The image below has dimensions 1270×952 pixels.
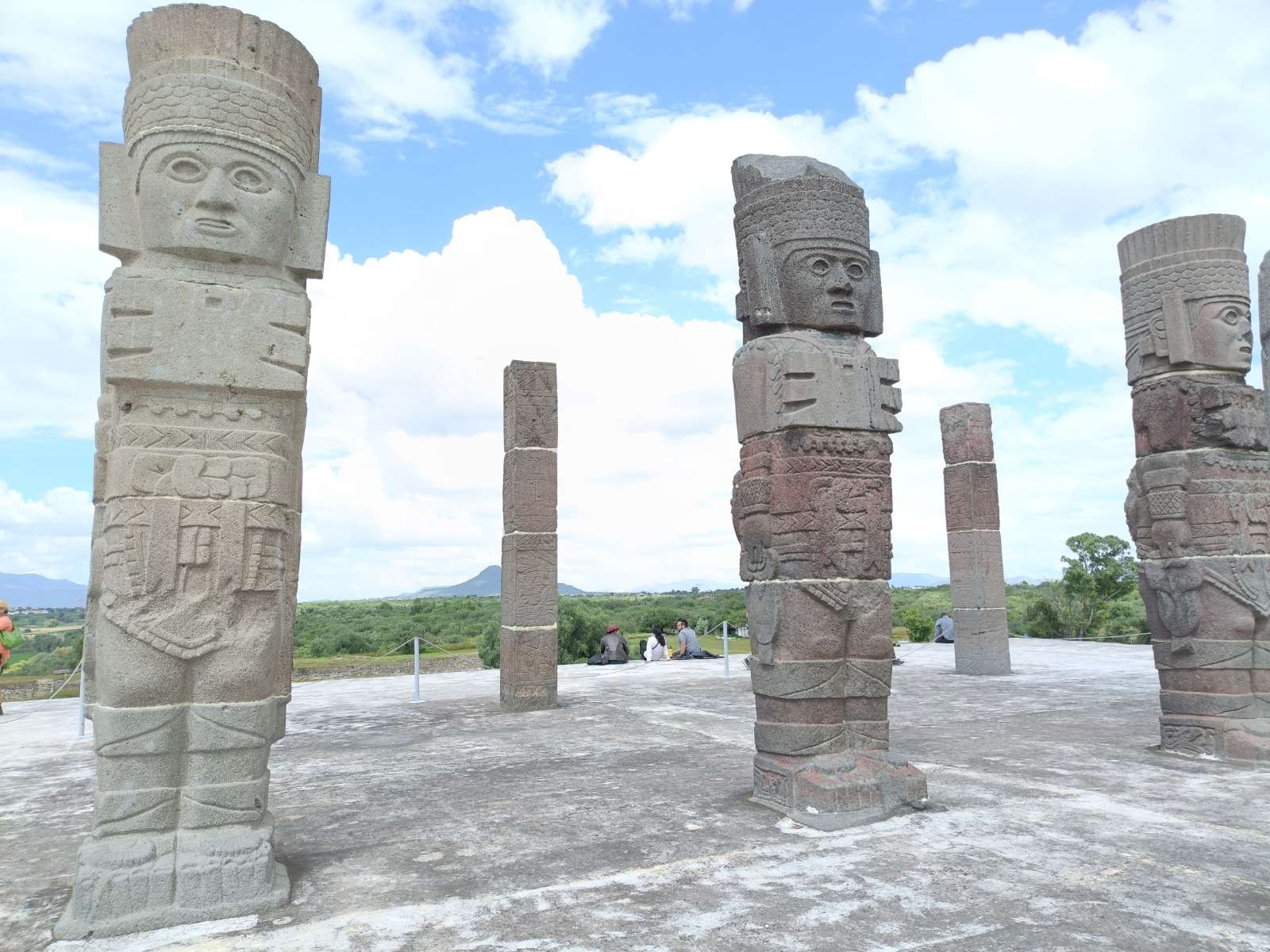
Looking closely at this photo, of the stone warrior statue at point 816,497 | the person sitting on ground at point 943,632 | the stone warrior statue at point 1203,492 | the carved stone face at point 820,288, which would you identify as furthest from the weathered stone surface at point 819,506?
the person sitting on ground at point 943,632


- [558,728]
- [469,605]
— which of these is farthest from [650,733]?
[469,605]

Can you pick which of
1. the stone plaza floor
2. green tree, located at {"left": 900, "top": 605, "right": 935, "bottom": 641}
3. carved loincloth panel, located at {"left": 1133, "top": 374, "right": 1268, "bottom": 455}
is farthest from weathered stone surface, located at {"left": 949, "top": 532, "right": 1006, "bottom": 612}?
green tree, located at {"left": 900, "top": 605, "right": 935, "bottom": 641}

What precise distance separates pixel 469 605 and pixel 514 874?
138 feet

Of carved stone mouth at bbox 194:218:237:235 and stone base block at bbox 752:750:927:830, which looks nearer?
carved stone mouth at bbox 194:218:237:235

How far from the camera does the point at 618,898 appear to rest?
154 inches

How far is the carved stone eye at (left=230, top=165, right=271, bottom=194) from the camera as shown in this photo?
416cm

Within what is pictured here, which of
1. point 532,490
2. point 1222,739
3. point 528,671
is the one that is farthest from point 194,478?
point 1222,739

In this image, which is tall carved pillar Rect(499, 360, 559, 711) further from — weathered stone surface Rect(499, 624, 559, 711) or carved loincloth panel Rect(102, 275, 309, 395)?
carved loincloth panel Rect(102, 275, 309, 395)

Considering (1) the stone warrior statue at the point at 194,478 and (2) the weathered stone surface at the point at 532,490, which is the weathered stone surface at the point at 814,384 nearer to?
(1) the stone warrior statue at the point at 194,478

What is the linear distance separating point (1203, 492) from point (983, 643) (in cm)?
663

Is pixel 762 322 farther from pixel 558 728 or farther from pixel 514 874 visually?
pixel 558 728

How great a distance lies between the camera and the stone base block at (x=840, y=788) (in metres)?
5.17

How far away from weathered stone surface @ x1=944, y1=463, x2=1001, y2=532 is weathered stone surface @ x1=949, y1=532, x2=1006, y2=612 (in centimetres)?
17

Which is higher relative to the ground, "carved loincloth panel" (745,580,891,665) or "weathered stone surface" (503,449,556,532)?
"weathered stone surface" (503,449,556,532)
